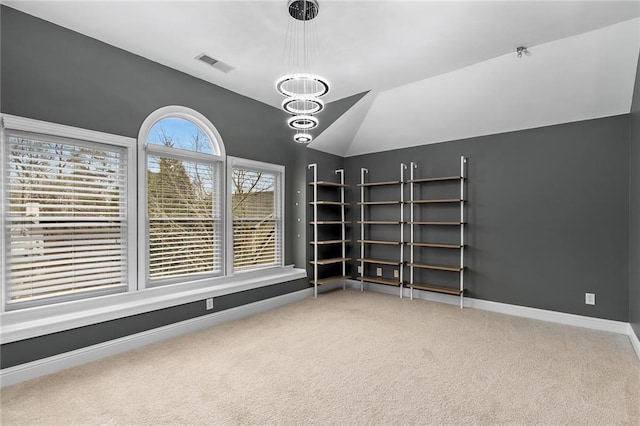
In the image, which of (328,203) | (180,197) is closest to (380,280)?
(328,203)

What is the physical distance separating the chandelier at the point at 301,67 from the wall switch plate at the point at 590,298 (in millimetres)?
3898

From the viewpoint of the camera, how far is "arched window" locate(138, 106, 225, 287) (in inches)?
141

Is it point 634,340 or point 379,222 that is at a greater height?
point 379,222

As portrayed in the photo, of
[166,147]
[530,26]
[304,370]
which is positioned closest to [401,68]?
[530,26]

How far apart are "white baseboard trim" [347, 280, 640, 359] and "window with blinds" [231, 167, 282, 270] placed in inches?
86.7

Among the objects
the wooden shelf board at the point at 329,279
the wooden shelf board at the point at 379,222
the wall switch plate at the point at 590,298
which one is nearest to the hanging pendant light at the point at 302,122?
the wooden shelf board at the point at 379,222

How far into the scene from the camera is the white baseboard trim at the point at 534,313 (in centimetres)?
365

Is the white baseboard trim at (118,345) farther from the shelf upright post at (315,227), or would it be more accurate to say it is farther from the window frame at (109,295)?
the shelf upright post at (315,227)

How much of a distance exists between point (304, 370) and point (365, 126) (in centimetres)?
387

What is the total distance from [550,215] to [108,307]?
529cm

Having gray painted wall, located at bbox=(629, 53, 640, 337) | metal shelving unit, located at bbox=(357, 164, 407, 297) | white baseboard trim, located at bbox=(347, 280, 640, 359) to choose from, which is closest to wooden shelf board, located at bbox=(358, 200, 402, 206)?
metal shelving unit, located at bbox=(357, 164, 407, 297)

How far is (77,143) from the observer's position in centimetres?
308

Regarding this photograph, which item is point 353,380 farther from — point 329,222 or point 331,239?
point 331,239

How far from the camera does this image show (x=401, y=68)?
12.5 ft
